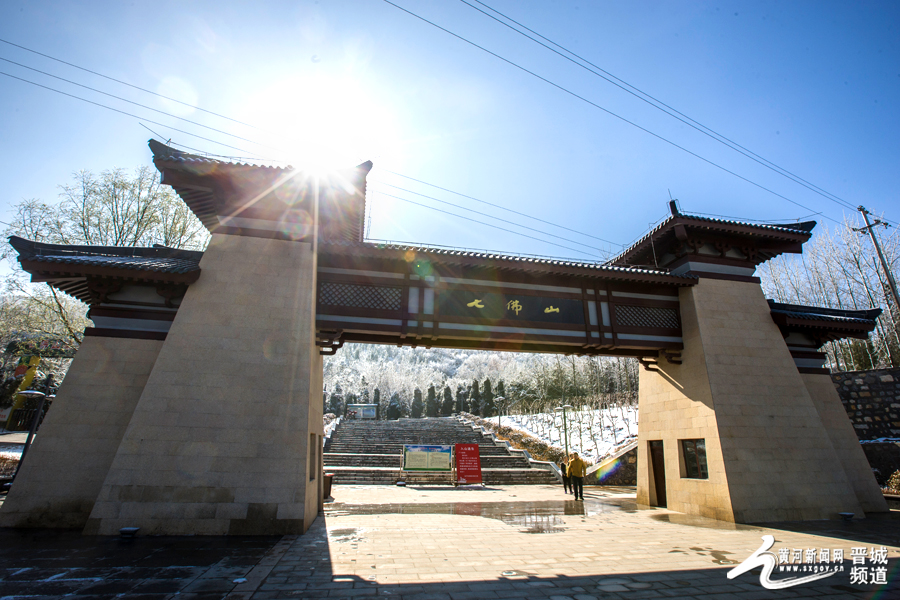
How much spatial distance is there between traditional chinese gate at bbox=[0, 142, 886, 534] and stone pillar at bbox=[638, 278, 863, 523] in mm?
40

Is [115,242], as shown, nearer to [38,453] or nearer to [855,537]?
[38,453]

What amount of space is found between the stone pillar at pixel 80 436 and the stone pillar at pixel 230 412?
26.5 inches

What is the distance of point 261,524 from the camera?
6.65 meters

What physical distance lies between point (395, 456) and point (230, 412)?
13.4 meters

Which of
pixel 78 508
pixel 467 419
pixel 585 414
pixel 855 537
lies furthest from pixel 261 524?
pixel 467 419

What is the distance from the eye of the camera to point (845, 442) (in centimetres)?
957

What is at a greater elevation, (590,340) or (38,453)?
(590,340)

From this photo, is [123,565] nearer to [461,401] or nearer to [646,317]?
[646,317]

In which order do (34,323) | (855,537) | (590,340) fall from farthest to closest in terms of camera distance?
(34,323), (590,340), (855,537)

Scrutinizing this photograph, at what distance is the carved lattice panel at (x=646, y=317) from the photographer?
9.79 m

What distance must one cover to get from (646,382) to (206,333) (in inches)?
424

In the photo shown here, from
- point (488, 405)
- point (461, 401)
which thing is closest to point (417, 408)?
point (461, 401)

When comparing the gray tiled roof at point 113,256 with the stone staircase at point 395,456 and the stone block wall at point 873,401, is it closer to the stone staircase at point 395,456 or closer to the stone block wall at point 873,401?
the stone staircase at point 395,456

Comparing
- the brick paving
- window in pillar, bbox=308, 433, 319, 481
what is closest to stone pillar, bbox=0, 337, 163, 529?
window in pillar, bbox=308, 433, 319, 481
